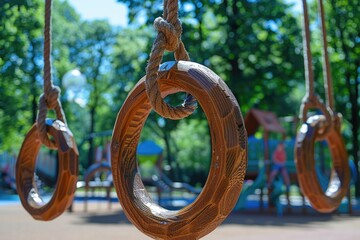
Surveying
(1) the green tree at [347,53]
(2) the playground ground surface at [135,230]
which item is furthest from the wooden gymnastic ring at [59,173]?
(1) the green tree at [347,53]

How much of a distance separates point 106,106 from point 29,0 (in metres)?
28.6

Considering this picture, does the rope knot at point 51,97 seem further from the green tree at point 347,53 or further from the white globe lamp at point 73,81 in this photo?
the green tree at point 347,53

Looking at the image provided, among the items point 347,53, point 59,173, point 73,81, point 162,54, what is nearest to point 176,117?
point 162,54

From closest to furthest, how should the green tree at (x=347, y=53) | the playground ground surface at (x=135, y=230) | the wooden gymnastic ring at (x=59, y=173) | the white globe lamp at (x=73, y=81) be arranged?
the wooden gymnastic ring at (x=59, y=173), the playground ground surface at (x=135, y=230), the white globe lamp at (x=73, y=81), the green tree at (x=347, y=53)

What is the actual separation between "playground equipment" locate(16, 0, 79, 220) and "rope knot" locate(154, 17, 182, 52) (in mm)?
Answer: 1307

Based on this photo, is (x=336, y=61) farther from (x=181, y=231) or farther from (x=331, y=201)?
(x=181, y=231)

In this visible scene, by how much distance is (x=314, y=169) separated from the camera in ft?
13.3

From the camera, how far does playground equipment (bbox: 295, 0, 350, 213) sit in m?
3.97

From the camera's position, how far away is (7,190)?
27.2 m

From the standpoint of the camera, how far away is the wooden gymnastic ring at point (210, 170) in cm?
212

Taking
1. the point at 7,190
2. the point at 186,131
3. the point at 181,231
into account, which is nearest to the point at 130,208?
the point at 181,231

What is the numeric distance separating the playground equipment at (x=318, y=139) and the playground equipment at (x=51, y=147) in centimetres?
188


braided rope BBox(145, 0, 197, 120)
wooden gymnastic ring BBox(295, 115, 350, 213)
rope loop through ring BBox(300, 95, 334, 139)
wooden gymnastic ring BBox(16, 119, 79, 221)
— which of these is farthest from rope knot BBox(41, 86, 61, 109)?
rope loop through ring BBox(300, 95, 334, 139)

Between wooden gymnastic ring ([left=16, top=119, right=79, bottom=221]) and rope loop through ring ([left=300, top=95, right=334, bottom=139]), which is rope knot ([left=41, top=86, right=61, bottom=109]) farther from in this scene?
rope loop through ring ([left=300, top=95, right=334, bottom=139])
